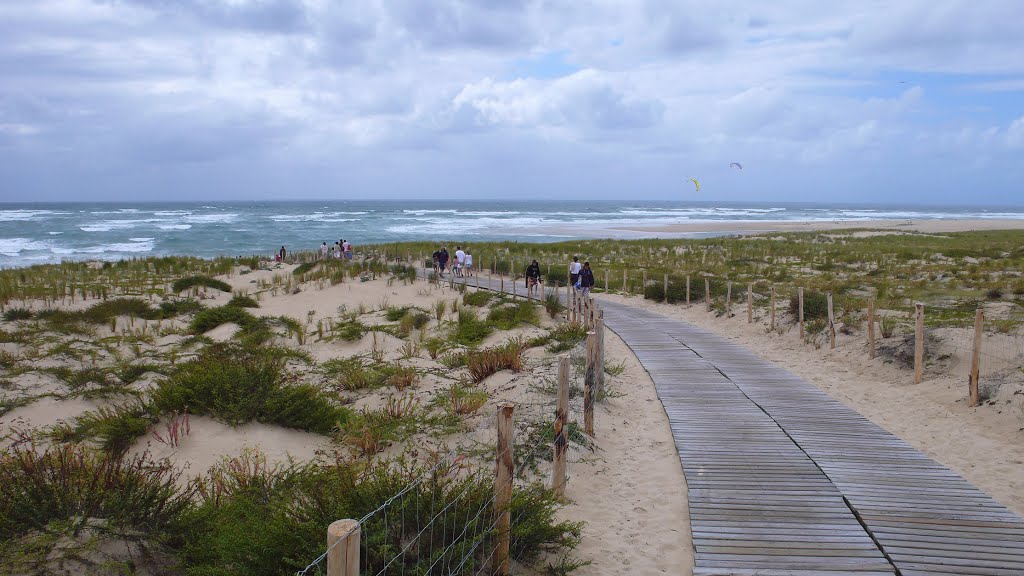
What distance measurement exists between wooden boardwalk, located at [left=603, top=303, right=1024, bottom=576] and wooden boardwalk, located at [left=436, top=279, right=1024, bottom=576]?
0.04 feet

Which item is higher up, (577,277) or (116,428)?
(577,277)

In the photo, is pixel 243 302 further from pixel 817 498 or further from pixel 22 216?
pixel 22 216

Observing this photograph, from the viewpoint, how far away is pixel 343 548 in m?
2.74

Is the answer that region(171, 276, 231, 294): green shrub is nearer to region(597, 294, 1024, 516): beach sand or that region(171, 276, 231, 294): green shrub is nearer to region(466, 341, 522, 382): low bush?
region(466, 341, 522, 382): low bush

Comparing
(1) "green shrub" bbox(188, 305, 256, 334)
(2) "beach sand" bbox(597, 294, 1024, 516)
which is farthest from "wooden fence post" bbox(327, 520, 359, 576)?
(1) "green shrub" bbox(188, 305, 256, 334)

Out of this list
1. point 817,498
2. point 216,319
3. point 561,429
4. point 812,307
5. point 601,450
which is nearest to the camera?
point 817,498

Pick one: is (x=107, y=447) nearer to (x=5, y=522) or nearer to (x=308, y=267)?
(x=5, y=522)

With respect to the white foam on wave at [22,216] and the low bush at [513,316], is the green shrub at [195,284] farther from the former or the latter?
the white foam on wave at [22,216]

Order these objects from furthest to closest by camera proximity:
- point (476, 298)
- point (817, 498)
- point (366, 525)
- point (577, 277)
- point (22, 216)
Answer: point (22, 216), point (476, 298), point (577, 277), point (817, 498), point (366, 525)

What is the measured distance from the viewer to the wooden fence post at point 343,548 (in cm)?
271

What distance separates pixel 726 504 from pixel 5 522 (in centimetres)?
567

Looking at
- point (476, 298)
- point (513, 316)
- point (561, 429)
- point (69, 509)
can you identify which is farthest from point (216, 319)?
point (561, 429)

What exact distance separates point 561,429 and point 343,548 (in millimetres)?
3770

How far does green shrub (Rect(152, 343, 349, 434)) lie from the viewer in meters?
7.85
